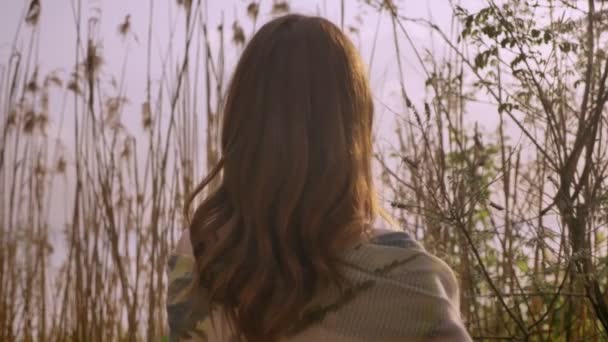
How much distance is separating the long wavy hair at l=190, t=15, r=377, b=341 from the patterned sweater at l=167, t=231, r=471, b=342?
0.08 feet

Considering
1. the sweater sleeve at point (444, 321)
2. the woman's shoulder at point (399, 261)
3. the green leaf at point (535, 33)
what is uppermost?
the green leaf at point (535, 33)

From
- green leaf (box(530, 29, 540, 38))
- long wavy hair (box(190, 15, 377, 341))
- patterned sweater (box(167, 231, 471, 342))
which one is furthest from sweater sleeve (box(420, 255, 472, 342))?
green leaf (box(530, 29, 540, 38))

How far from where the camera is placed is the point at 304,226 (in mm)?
1329

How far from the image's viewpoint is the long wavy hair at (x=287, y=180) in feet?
4.36

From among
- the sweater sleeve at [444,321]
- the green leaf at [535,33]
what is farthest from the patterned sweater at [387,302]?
the green leaf at [535,33]

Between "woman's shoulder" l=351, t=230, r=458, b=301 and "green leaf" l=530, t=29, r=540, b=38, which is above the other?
"green leaf" l=530, t=29, r=540, b=38

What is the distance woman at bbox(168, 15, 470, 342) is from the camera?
132cm

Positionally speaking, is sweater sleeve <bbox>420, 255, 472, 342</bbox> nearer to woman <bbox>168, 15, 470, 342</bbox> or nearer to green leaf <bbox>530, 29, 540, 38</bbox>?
woman <bbox>168, 15, 470, 342</bbox>

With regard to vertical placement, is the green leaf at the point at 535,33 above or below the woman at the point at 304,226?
above

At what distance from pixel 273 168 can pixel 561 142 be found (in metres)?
1.01

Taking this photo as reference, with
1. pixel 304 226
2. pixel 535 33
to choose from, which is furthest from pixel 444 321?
pixel 535 33

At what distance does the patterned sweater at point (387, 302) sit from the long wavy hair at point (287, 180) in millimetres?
26

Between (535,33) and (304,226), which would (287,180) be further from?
(535,33)

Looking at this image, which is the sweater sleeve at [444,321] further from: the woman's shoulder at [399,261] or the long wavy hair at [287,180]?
the long wavy hair at [287,180]
